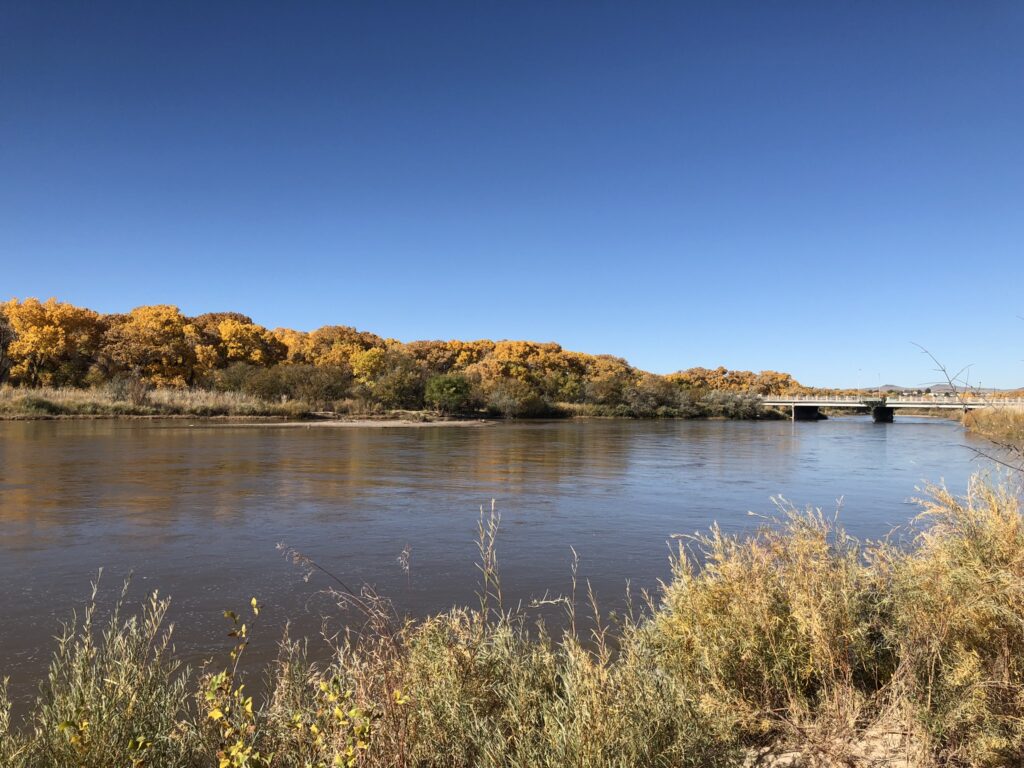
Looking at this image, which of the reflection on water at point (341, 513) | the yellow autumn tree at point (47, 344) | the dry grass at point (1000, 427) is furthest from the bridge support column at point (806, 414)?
the yellow autumn tree at point (47, 344)

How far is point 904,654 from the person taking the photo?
11.2 ft

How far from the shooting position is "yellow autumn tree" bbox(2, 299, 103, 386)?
4959cm

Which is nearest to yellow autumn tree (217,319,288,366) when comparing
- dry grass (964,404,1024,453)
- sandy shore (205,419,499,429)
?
sandy shore (205,419,499,429)

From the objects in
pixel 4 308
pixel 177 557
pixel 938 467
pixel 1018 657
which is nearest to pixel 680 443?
pixel 938 467

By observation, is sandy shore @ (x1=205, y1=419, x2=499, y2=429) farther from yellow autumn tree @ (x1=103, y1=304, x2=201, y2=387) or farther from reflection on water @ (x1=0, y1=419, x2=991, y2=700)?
yellow autumn tree @ (x1=103, y1=304, x2=201, y2=387)

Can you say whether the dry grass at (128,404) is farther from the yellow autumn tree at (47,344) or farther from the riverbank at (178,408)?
the yellow autumn tree at (47,344)

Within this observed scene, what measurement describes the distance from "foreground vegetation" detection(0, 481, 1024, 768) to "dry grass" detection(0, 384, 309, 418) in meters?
39.5

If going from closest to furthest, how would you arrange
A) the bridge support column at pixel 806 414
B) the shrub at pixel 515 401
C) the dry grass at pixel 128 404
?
the dry grass at pixel 128 404 → the shrub at pixel 515 401 → the bridge support column at pixel 806 414

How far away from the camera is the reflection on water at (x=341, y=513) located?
675 cm

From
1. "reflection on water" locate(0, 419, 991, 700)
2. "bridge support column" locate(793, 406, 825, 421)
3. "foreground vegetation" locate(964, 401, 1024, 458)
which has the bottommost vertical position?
"reflection on water" locate(0, 419, 991, 700)

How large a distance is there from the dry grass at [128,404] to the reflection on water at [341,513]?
14541mm

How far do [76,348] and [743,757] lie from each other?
2401 inches

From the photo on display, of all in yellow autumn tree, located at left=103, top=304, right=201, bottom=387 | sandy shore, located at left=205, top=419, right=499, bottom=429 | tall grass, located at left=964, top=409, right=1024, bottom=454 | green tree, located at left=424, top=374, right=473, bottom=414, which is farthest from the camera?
green tree, located at left=424, top=374, right=473, bottom=414

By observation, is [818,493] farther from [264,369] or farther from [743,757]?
[264,369]
